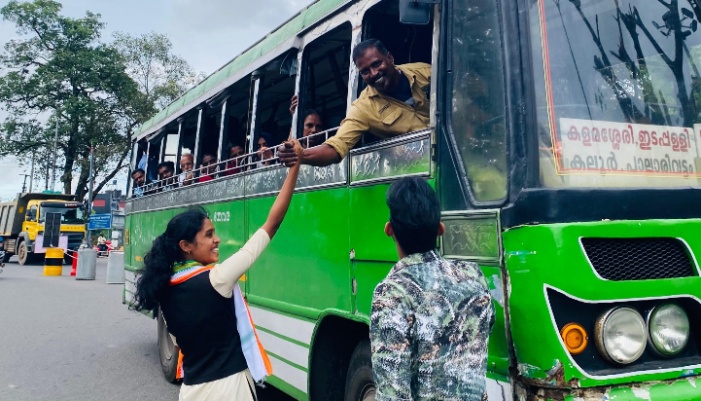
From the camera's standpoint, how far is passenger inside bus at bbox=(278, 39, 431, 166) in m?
3.46

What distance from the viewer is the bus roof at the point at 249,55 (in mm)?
4418

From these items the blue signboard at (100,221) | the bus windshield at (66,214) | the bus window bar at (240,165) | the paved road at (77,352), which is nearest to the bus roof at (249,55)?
the bus window bar at (240,165)

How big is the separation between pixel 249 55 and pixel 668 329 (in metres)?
4.28

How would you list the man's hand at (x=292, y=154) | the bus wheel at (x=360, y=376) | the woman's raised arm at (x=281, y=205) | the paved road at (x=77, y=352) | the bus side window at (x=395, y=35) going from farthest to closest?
1. the paved road at (x=77, y=352)
2. the bus side window at (x=395, y=35)
3. the bus wheel at (x=360, y=376)
4. the man's hand at (x=292, y=154)
5. the woman's raised arm at (x=281, y=205)

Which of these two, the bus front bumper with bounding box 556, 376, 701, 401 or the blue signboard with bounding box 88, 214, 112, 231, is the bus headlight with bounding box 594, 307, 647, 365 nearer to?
the bus front bumper with bounding box 556, 376, 701, 401

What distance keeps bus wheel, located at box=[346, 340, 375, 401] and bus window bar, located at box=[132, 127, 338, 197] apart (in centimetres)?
129

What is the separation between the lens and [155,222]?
828 cm

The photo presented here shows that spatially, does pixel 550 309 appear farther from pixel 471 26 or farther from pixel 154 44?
pixel 154 44

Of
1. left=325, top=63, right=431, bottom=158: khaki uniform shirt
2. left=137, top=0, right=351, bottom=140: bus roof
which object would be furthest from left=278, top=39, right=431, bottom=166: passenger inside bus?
left=137, top=0, right=351, bottom=140: bus roof

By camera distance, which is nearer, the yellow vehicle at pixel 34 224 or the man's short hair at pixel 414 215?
the man's short hair at pixel 414 215

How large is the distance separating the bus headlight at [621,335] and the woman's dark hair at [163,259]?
1.72 m

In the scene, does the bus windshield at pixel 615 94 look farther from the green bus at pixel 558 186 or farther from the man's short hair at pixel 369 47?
the man's short hair at pixel 369 47

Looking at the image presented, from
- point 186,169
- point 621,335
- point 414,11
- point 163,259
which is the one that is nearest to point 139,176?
point 186,169

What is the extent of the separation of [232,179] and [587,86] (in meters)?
3.61
